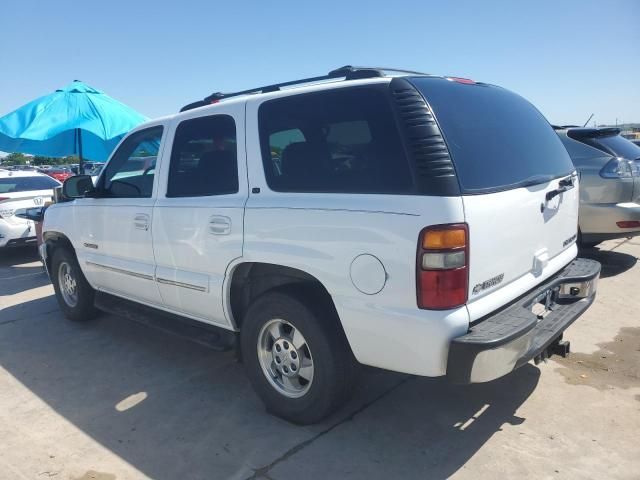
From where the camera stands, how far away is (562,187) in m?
3.38

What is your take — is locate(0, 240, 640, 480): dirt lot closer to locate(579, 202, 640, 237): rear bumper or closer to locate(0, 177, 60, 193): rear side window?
locate(579, 202, 640, 237): rear bumper

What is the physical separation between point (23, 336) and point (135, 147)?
7.85 ft

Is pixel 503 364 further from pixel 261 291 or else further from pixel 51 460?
pixel 51 460

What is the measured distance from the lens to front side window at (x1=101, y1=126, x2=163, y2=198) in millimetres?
4195

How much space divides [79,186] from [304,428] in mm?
3058

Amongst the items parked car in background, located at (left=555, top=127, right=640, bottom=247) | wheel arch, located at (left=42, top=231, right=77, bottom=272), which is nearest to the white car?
wheel arch, located at (left=42, top=231, right=77, bottom=272)

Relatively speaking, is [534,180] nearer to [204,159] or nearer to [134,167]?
[204,159]

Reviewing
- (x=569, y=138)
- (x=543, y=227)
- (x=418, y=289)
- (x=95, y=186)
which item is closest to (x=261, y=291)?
(x=418, y=289)

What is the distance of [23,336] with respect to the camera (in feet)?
17.2

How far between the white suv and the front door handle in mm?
17

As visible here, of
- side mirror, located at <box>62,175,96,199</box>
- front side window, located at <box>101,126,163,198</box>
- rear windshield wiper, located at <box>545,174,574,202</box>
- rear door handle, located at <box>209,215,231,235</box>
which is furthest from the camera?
side mirror, located at <box>62,175,96,199</box>

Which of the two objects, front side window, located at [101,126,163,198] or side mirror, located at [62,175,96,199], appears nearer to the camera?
front side window, located at [101,126,163,198]

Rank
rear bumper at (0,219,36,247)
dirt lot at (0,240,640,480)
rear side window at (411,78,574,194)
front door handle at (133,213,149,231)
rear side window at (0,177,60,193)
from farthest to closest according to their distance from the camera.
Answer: rear side window at (0,177,60,193), rear bumper at (0,219,36,247), front door handle at (133,213,149,231), dirt lot at (0,240,640,480), rear side window at (411,78,574,194)

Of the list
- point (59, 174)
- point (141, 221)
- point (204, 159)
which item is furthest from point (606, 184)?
point (59, 174)
